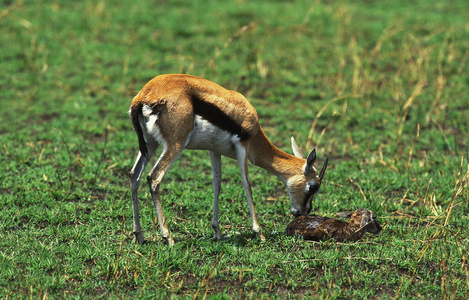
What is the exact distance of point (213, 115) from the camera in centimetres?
505

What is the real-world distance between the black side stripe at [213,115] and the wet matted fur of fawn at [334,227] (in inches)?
40.4

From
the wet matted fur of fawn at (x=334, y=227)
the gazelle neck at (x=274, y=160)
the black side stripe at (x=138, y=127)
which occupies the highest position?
the black side stripe at (x=138, y=127)

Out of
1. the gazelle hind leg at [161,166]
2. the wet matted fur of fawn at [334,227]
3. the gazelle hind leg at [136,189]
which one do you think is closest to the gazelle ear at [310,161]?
the wet matted fur of fawn at [334,227]

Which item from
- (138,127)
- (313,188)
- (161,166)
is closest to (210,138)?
(161,166)

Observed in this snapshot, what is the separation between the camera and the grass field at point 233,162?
4.53 meters

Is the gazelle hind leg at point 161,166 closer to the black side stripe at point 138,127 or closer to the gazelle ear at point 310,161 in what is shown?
the black side stripe at point 138,127

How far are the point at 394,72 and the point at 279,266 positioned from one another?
6351mm

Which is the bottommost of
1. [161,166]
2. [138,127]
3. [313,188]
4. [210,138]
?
[313,188]

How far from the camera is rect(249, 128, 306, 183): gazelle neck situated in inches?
218

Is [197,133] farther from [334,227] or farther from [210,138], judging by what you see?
[334,227]

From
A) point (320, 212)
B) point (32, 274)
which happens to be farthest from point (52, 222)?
point (320, 212)

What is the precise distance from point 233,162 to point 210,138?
7.80ft

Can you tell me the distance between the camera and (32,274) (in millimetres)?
4414

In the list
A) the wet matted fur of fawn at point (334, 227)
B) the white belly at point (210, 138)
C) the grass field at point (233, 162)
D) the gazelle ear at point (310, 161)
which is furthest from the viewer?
the gazelle ear at point (310, 161)
